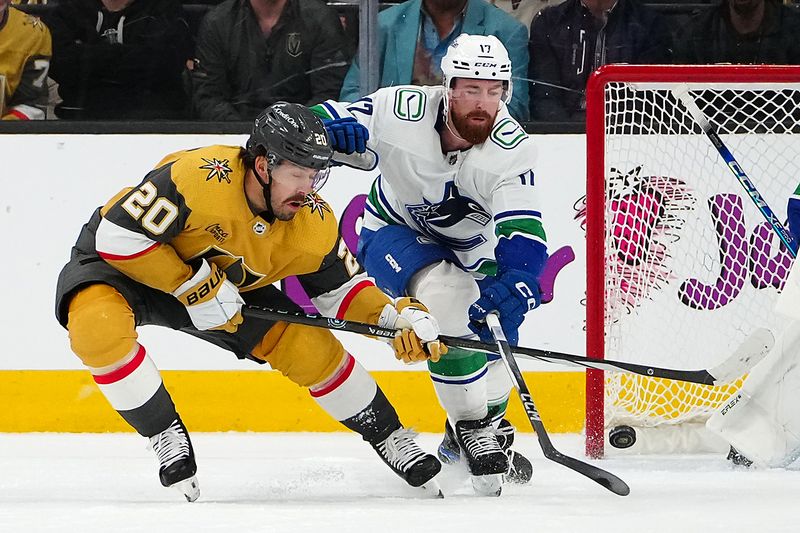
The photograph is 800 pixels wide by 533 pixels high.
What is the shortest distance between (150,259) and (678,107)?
5.90 ft

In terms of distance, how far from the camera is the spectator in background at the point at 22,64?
3.85 metres

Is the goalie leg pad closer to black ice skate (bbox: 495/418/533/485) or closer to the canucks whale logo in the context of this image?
black ice skate (bbox: 495/418/533/485)

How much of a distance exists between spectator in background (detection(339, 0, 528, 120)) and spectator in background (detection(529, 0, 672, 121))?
0.17ft

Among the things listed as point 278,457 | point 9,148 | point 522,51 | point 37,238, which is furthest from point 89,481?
point 522,51

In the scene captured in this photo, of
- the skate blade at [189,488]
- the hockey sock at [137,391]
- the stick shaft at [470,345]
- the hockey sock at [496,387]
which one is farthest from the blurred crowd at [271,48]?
the skate blade at [189,488]

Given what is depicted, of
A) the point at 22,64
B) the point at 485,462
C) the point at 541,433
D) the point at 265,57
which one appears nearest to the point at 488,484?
the point at 485,462

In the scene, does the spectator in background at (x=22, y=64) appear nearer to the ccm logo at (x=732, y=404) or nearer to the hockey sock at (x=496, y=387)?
the hockey sock at (x=496, y=387)

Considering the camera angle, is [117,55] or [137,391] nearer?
[137,391]

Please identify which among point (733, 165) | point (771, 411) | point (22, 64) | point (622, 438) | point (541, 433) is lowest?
point (622, 438)

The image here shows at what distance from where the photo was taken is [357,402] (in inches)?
110

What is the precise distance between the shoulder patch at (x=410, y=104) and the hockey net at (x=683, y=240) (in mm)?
646

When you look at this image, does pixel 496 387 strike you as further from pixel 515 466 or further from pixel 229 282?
pixel 229 282

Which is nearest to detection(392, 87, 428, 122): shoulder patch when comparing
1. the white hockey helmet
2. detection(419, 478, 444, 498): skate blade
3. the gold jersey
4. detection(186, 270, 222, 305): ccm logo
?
the white hockey helmet

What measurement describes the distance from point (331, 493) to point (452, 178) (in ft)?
2.82
